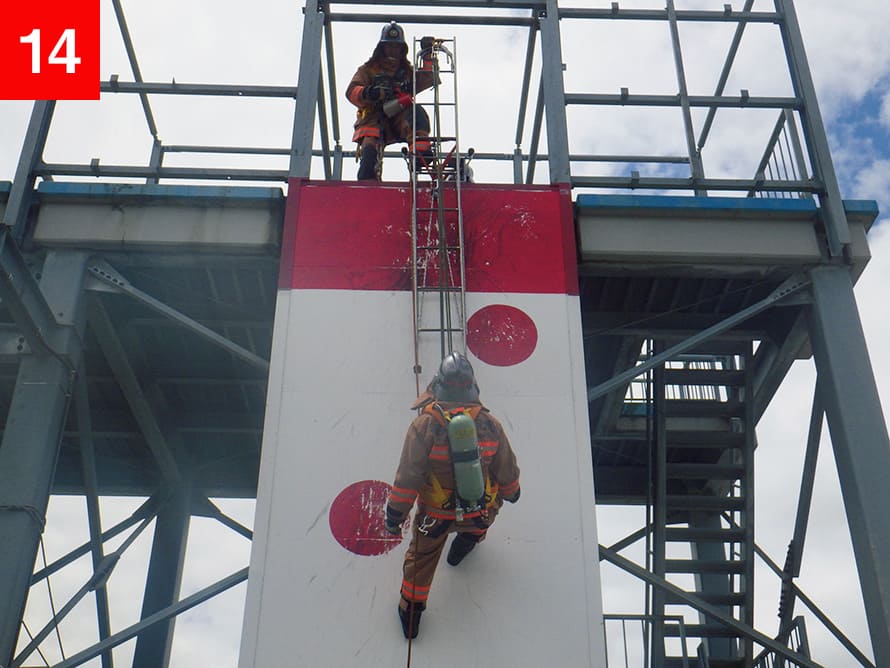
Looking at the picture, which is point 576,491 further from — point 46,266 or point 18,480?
point 46,266

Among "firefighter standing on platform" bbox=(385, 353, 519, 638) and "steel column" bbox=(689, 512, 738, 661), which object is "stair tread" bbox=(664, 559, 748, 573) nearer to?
"steel column" bbox=(689, 512, 738, 661)

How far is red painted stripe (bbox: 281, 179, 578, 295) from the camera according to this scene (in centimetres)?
948

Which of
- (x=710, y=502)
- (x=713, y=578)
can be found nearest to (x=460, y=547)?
(x=710, y=502)

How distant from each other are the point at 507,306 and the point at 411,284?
3.42ft

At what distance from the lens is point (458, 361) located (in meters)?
7.15

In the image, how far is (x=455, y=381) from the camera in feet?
23.4

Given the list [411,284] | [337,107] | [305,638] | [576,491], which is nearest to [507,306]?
[411,284]

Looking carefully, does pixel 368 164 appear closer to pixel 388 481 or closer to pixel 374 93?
pixel 374 93

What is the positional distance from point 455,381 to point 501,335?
6.79 feet

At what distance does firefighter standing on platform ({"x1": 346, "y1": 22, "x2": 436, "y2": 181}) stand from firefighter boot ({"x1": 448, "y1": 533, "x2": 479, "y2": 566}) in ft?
17.4

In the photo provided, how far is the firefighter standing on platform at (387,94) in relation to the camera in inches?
454

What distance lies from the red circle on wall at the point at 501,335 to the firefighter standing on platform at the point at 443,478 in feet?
→ 5.87

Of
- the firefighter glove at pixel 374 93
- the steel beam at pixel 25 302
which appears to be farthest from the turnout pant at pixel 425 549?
the firefighter glove at pixel 374 93

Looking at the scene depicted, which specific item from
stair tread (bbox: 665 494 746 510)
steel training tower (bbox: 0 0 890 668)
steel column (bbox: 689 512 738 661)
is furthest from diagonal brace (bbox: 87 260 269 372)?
steel column (bbox: 689 512 738 661)
